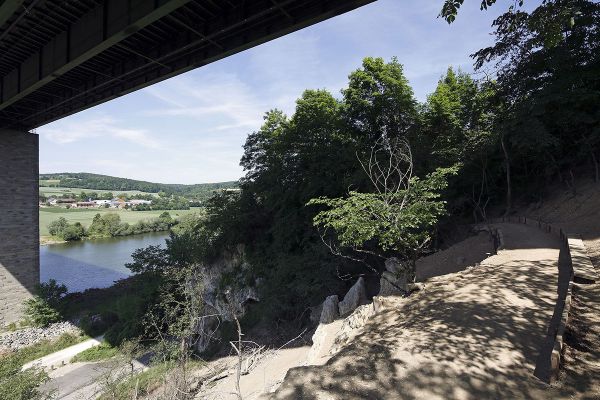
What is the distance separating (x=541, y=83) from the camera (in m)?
11.9

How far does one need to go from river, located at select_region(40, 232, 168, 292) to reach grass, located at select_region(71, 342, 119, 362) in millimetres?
17837

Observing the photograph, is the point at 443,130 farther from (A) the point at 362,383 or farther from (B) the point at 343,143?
(A) the point at 362,383

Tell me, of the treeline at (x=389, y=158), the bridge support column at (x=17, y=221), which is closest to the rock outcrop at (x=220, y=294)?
the treeline at (x=389, y=158)

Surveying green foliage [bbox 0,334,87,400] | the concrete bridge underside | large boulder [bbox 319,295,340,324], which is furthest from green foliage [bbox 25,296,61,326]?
A: large boulder [bbox 319,295,340,324]

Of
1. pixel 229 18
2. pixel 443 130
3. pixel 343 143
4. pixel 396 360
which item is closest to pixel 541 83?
pixel 443 130

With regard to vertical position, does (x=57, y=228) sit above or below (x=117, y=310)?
above

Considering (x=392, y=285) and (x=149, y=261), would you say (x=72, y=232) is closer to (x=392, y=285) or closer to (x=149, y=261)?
(x=149, y=261)

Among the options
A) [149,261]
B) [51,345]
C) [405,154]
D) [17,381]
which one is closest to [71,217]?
[51,345]

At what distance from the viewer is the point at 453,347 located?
403 cm

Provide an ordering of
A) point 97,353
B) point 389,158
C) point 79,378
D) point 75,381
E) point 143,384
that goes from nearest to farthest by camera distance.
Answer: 1. point 143,384
2. point 389,158
3. point 75,381
4. point 79,378
5. point 97,353

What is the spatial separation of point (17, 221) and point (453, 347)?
2645 centimetres

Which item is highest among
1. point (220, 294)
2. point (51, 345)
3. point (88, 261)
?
point (220, 294)

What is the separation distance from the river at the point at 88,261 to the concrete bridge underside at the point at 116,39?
27994 millimetres

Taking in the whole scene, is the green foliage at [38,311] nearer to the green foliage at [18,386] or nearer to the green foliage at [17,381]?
the green foliage at [17,381]
